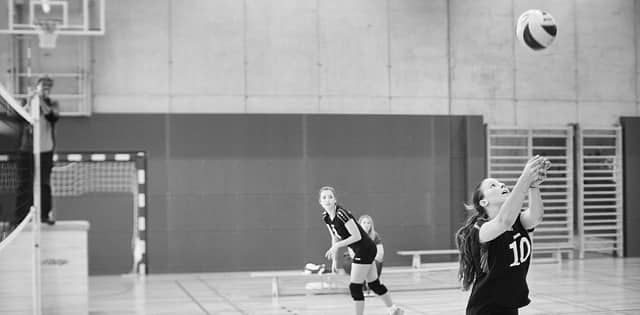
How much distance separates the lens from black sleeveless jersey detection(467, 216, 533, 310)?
5.16m

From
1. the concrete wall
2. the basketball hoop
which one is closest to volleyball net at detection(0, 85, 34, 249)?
the basketball hoop

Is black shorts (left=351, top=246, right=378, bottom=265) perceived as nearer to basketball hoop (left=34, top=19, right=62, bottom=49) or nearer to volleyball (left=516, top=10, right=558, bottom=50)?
volleyball (left=516, top=10, right=558, bottom=50)

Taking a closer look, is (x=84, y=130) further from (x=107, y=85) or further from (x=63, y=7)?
(x=63, y=7)

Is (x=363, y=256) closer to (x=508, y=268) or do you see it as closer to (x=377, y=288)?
(x=377, y=288)

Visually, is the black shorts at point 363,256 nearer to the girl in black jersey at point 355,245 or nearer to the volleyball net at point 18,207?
the girl in black jersey at point 355,245

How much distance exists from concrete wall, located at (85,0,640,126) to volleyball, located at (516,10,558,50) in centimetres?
704

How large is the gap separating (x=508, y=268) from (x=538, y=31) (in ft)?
23.5

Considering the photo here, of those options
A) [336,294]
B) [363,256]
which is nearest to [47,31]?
[336,294]

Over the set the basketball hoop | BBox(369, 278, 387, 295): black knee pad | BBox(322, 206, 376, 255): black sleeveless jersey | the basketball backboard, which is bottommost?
BBox(369, 278, 387, 295): black knee pad

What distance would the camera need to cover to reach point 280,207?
1814 centimetres

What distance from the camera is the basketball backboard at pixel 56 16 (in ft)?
49.6

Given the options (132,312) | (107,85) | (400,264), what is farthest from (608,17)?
(132,312)

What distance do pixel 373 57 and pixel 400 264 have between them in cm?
484

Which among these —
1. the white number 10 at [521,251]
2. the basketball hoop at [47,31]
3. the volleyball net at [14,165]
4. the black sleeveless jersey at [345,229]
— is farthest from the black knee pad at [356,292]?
the basketball hoop at [47,31]
